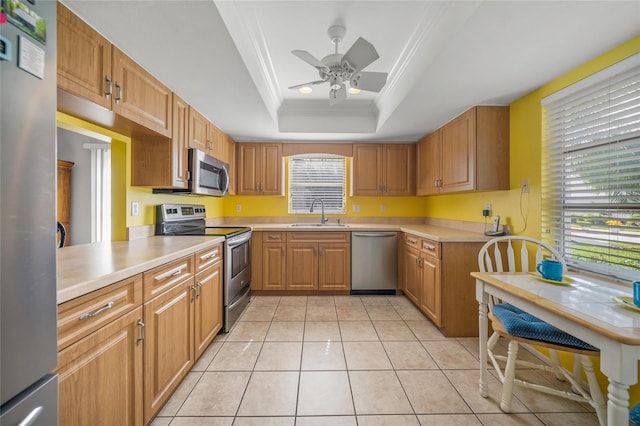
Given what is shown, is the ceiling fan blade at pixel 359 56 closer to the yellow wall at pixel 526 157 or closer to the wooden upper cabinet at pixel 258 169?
the yellow wall at pixel 526 157

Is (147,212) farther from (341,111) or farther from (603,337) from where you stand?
(603,337)

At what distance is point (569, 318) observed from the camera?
105cm

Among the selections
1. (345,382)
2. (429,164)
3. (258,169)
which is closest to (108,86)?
(345,382)

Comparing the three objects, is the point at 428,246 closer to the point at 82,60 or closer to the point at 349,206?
the point at 349,206

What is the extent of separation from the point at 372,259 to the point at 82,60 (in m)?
3.15

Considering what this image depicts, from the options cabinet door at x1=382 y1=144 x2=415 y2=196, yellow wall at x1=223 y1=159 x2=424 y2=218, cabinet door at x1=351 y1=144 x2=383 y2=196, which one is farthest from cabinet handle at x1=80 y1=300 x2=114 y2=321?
cabinet door at x1=382 y1=144 x2=415 y2=196

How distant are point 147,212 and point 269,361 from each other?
1.61m

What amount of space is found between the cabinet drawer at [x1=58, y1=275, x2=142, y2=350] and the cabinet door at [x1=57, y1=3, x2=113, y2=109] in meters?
0.96

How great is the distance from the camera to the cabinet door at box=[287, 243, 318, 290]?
3480 mm

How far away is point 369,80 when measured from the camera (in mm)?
2039

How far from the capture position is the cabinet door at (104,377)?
923 millimetres

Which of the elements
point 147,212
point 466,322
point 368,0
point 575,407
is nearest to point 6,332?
point 147,212

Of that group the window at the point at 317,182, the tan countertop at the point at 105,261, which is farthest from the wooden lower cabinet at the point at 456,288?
the tan countertop at the point at 105,261

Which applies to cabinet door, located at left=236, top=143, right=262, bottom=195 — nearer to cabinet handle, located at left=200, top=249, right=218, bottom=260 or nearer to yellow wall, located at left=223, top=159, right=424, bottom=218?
yellow wall, located at left=223, top=159, right=424, bottom=218
